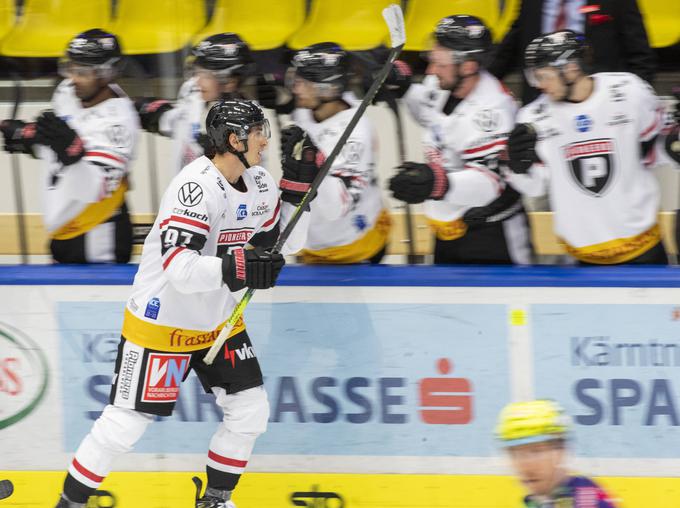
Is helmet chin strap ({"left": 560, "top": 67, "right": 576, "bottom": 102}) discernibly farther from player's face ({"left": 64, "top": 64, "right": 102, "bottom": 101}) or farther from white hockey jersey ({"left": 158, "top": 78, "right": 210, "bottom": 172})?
player's face ({"left": 64, "top": 64, "right": 102, "bottom": 101})

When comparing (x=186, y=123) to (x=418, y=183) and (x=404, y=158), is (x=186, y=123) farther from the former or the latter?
(x=418, y=183)

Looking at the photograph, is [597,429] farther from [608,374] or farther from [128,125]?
[128,125]

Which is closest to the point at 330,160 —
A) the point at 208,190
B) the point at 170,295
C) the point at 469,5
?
the point at 208,190

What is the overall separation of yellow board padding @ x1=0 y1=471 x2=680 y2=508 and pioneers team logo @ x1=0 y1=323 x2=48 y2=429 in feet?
0.76

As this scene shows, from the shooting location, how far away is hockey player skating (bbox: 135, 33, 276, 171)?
4422 millimetres

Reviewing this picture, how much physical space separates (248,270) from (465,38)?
124 cm

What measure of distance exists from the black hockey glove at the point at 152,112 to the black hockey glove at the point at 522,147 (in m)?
1.30

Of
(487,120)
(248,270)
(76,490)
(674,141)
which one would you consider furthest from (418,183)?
(76,490)

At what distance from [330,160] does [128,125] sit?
0.93 metres

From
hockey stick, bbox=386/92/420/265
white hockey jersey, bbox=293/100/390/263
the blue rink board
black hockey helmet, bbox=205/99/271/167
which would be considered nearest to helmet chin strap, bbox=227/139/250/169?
black hockey helmet, bbox=205/99/271/167

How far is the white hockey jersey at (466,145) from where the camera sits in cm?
417

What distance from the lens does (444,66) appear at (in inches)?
169

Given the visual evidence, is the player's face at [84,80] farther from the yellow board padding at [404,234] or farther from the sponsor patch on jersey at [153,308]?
the sponsor patch on jersey at [153,308]

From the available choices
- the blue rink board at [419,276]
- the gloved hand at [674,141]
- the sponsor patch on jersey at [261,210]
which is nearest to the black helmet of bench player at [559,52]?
the gloved hand at [674,141]
